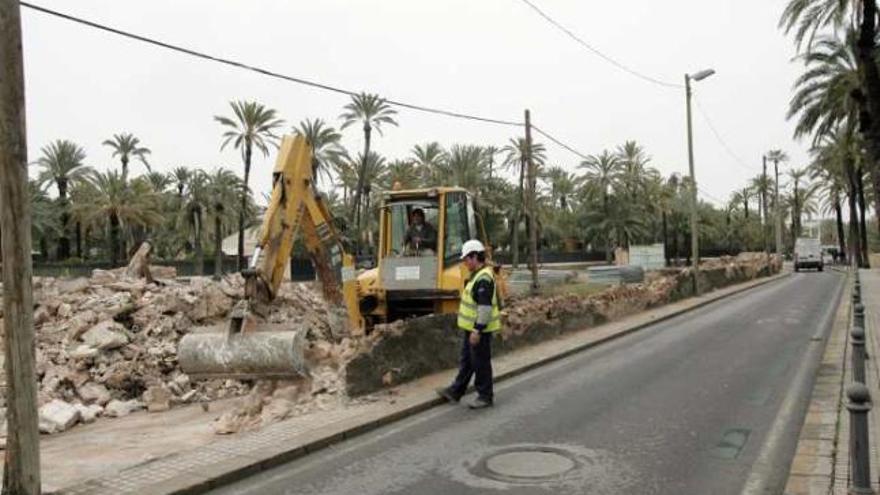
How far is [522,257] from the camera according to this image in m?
84.3

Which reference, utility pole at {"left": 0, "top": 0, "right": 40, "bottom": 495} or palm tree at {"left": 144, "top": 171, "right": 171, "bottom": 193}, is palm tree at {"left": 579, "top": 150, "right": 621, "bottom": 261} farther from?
utility pole at {"left": 0, "top": 0, "right": 40, "bottom": 495}

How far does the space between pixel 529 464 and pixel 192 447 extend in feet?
10.6

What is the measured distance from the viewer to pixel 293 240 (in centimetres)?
1078

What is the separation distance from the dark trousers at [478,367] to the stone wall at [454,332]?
1.10 m

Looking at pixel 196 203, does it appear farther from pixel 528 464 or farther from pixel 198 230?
pixel 528 464

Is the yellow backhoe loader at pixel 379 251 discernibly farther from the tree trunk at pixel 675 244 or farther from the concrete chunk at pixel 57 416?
the tree trunk at pixel 675 244

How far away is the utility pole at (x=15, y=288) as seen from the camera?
17.7 ft

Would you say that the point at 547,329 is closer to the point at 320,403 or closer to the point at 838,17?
the point at 320,403

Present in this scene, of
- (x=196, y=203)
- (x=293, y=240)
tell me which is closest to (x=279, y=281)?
(x=293, y=240)

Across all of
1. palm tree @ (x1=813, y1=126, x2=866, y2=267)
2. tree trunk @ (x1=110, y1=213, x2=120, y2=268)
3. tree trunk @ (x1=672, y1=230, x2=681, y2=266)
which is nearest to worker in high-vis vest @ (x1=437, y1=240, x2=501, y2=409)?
palm tree @ (x1=813, y1=126, x2=866, y2=267)

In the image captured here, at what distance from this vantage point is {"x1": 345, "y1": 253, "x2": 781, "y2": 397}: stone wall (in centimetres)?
953

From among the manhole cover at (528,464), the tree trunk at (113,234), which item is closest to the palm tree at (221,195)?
the tree trunk at (113,234)

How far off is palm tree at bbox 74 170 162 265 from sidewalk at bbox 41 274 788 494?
4886 cm

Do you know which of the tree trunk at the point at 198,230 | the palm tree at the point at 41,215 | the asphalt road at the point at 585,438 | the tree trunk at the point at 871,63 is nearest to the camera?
the asphalt road at the point at 585,438
